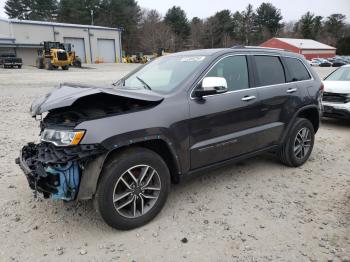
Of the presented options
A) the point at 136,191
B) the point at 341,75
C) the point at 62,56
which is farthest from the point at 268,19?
the point at 136,191

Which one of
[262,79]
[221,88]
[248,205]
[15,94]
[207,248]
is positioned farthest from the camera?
[15,94]

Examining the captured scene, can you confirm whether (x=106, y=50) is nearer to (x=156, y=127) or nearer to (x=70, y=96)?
(x=70, y=96)

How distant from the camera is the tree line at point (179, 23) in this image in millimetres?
71062

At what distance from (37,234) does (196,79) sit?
2403 millimetres

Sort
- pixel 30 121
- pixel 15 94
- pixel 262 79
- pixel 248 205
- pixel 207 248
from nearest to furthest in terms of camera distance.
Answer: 1. pixel 207 248
2. pixel 248 205
3. pixel 262 79
4. pixel 30 121
5. pixel 15 94

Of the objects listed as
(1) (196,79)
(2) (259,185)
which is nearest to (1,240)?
(1) (196,79)

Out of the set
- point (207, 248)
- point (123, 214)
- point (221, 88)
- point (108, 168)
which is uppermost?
point (221, 88)

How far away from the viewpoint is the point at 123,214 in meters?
3.30

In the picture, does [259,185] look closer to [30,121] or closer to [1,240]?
[1,240]

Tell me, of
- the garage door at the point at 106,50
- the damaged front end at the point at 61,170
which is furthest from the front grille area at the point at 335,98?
the garage door at the point at 106,50

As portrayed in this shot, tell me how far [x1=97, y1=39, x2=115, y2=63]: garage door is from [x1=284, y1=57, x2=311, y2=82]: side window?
2009 inches

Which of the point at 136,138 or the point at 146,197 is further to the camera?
the point at 146,197

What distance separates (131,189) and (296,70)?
11.1ft

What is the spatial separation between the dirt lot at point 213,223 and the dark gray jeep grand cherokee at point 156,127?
0.34 meters
